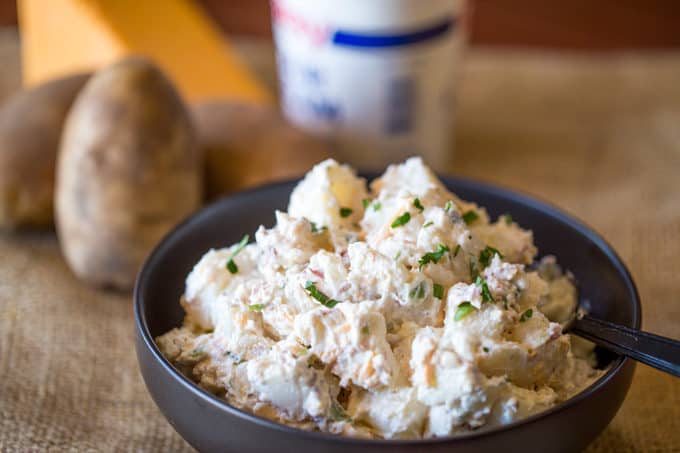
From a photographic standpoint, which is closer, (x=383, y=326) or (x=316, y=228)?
(x=383, y=326)

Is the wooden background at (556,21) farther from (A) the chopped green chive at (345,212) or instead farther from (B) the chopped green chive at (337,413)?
(B) the chopped green chive at (337,413)

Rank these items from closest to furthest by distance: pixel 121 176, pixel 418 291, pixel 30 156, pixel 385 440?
pixel 385 440 → pixel 418 291 → pixel 121 176 → pixel 30 156

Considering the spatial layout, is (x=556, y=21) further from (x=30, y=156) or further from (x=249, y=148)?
(x=30, y=156)

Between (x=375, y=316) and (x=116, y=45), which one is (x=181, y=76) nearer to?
(x=116, y=45)

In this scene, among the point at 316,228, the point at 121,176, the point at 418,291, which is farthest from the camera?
the point at 121,176

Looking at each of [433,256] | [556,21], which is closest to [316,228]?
[433,256]

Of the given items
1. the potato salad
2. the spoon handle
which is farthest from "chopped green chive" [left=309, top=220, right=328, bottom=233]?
the spoon handle

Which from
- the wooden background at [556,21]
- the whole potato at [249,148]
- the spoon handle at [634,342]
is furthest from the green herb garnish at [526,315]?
the wooden background at [556,21]
